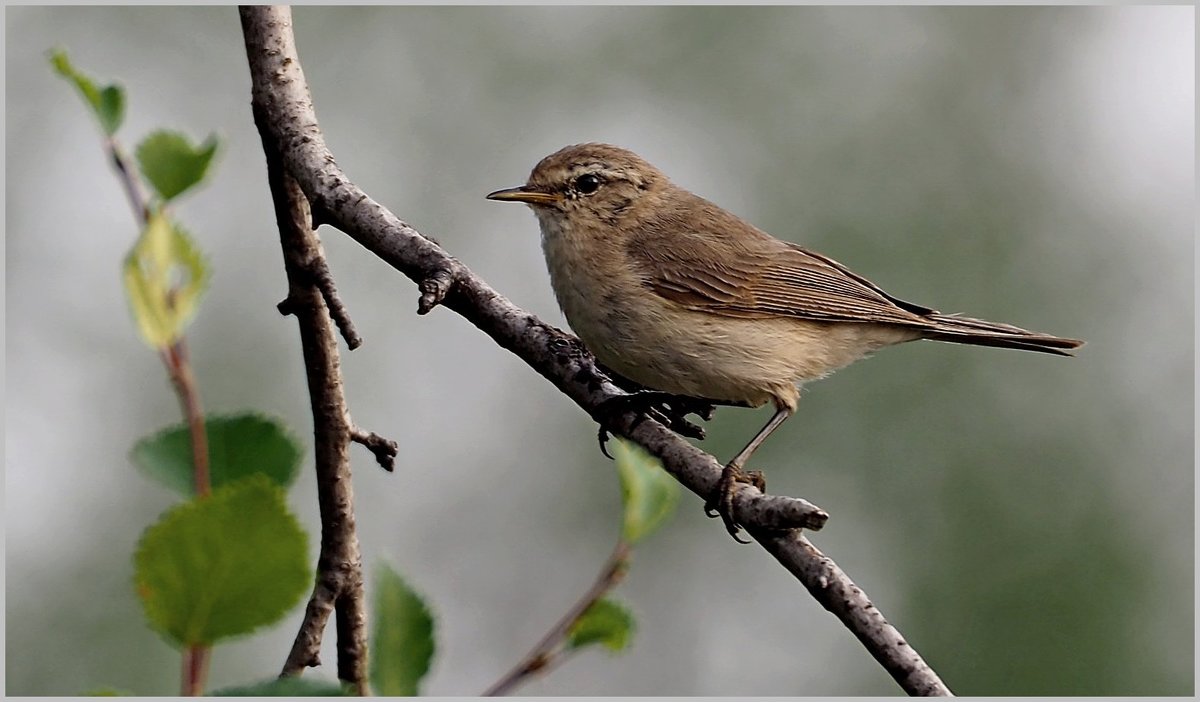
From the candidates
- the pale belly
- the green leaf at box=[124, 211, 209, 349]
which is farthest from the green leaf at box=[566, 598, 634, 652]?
the pale belly

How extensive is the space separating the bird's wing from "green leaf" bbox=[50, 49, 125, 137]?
137 inches

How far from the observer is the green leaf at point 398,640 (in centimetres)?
135

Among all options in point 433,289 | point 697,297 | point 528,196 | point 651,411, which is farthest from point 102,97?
point 528,196

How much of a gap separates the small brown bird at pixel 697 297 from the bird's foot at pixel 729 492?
1.10 ft

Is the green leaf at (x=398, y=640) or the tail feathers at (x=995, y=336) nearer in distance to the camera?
the green leaf at (x=398, y=640)

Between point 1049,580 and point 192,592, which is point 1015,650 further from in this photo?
point 192,592

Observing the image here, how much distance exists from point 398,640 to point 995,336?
4.31m

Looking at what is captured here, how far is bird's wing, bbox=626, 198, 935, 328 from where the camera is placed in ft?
16.9

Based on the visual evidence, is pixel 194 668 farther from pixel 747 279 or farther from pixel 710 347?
pixel 747 279

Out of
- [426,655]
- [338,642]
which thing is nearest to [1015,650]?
[338,642]

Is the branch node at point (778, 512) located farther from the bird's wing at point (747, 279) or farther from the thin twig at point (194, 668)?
the bird's wing at point (747, 279)

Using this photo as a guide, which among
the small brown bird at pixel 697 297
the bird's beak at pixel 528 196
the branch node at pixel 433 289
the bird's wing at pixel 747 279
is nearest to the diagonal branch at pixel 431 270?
the branch node at pixel 433 289

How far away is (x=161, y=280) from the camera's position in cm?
159

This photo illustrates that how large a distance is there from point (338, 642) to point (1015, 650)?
24.4ft
